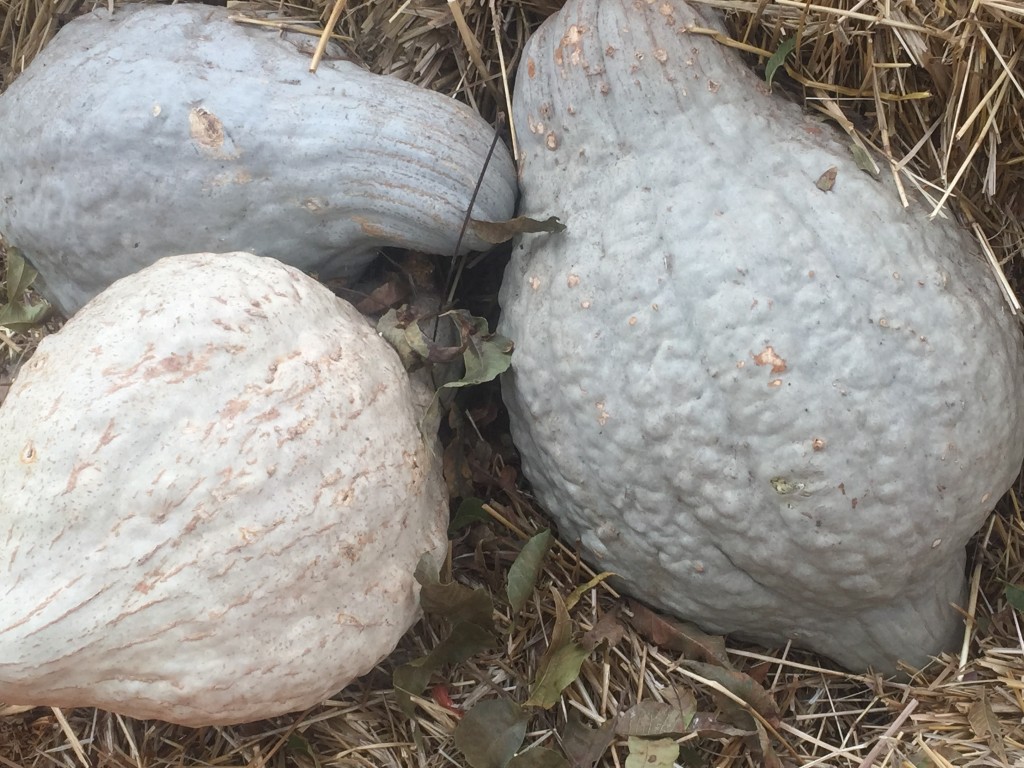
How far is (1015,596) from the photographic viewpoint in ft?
5.35

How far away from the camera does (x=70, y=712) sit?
1.79 metres

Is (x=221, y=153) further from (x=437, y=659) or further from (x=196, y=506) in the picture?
(x=437, y=659)

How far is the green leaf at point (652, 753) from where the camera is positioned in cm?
157

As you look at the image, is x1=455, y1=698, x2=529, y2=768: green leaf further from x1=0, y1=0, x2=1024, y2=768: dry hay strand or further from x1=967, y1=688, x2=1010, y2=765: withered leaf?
x1=967, y1=688, x2=1010, y2=765: withered leaf

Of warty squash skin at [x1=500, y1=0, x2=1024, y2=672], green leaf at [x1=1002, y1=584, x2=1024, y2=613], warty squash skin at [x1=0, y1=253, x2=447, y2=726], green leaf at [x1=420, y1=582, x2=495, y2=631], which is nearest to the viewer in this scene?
warty squash skin at [x1=0, y1=253, x2=447, y2=726]

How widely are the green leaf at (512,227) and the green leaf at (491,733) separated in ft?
2.77

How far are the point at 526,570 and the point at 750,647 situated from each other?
0.51 m

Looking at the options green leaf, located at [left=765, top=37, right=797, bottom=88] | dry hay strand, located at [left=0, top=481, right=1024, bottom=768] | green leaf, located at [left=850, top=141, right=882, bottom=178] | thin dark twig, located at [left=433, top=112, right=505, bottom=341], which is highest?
green leaf, located at [left=765, top=37, right=797, bottom=88]

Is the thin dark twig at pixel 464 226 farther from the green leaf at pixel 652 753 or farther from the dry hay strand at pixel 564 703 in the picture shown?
the green leaf at pixel 652 753

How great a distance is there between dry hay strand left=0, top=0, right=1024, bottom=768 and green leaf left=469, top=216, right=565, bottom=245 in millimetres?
337

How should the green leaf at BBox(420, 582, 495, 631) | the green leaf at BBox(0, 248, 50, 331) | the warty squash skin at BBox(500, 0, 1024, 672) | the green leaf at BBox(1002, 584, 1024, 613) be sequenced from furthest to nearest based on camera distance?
the green leaf at BBox(0, 248, 50, 331), the green leaf at BBox(1002, 584, 1024, 613), the green leaf at BBox(420, 582, 495, 631), the warty squash skin at BBox(500, 0, 1024, 672)

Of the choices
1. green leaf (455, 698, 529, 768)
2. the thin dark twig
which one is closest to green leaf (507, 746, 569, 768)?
green leaf (455, 698, 529, 768)

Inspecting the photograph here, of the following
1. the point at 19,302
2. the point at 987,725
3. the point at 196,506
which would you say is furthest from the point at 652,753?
the point at 19,302

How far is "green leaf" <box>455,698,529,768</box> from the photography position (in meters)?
1.60
